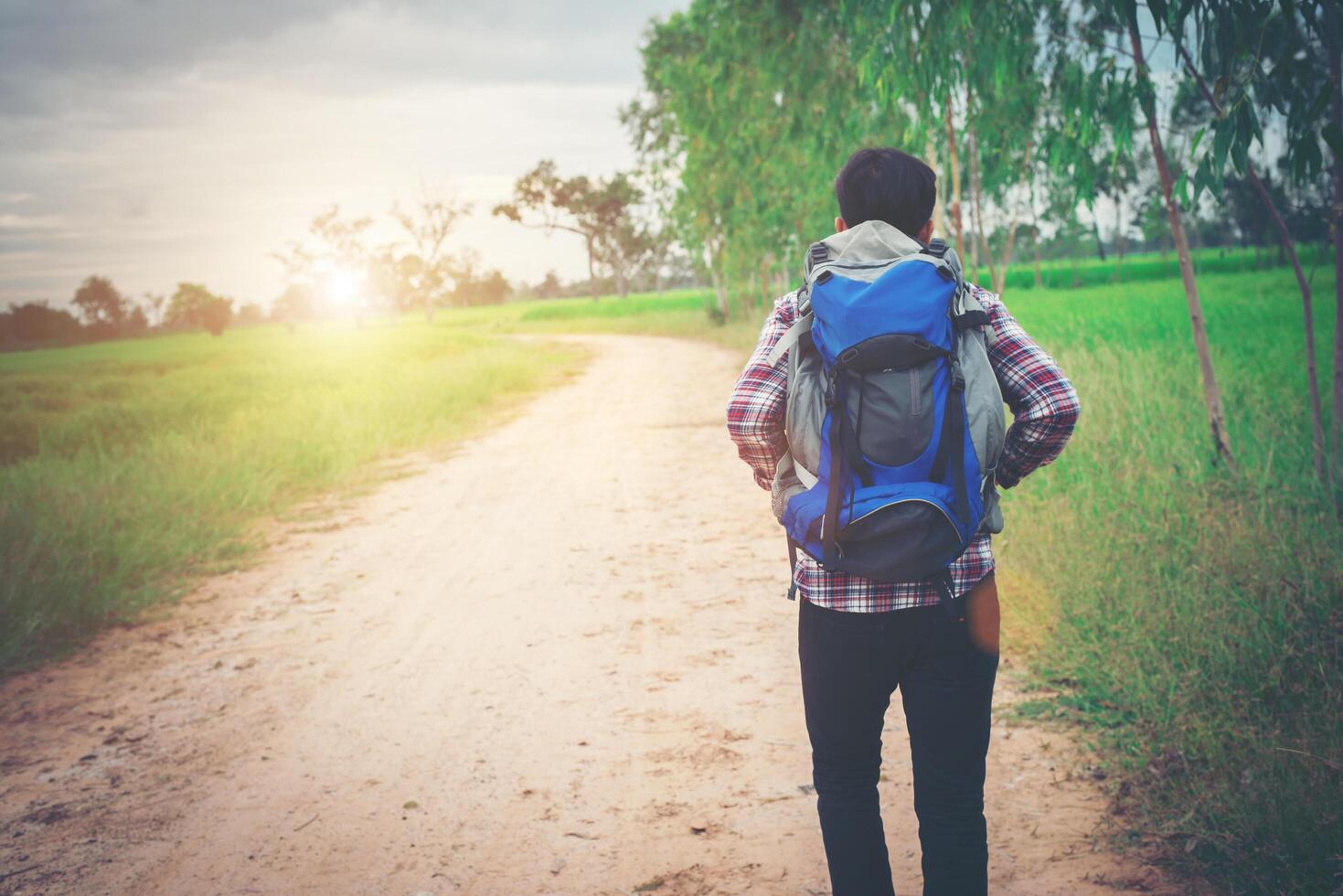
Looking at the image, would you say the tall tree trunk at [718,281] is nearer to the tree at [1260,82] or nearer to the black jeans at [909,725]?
the tree at [1260,82]

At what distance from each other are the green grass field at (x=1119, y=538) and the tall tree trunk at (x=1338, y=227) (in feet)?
0.70

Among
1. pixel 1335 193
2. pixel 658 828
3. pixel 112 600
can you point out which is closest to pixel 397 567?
pixel 112 600

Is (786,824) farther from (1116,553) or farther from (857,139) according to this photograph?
(857,139)

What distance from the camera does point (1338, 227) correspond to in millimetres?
3914

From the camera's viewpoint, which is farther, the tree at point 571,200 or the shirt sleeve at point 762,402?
the tree at point 571,200

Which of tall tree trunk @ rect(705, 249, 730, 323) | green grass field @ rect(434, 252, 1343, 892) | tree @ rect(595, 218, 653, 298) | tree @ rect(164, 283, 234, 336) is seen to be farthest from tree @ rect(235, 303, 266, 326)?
tree @ rect(595, 218, 653, 298)

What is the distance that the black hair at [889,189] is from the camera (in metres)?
1.85

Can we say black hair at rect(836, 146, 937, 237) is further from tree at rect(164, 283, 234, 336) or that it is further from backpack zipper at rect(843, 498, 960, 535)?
tree at rect(164, 283, 234, 336)

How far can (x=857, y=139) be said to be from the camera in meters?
8.10

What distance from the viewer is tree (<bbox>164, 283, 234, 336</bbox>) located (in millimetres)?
15218

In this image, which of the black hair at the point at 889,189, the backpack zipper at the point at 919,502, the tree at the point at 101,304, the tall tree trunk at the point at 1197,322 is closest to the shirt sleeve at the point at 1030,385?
the black hair at the point at 889,189

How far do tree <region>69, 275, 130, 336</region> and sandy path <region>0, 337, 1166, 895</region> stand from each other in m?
7.40

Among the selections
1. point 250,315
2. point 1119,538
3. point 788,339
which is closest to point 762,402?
point 788,339

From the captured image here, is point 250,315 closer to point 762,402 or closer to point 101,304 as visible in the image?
point 101,304
